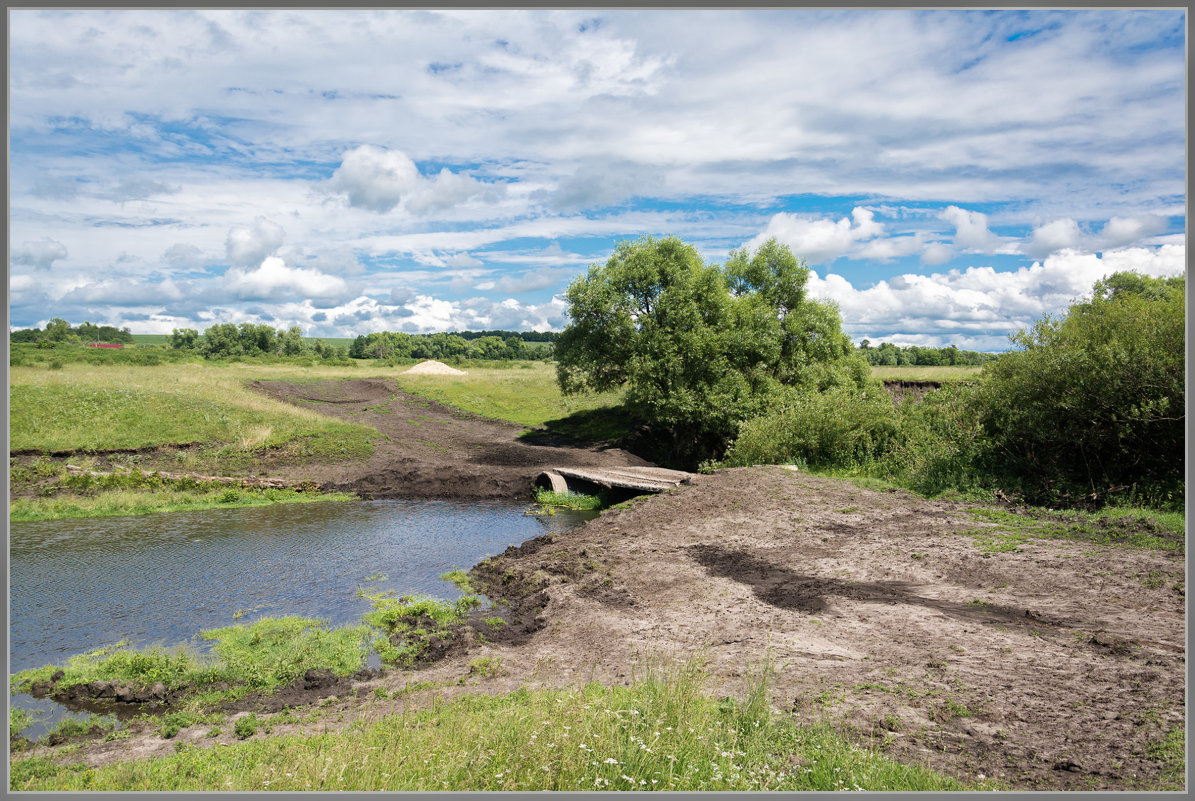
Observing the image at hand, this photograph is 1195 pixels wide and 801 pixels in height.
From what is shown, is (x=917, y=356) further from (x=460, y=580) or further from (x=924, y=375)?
(x=460, y=580)

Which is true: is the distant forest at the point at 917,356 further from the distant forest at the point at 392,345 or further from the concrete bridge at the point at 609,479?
the concrete bridge at the point at 609,479

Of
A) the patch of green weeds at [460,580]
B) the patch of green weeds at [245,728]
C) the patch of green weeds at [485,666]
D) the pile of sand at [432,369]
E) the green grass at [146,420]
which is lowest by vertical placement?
the patch of green weeds at [460,580]

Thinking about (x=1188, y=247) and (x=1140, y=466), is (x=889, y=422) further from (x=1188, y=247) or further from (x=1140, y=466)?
(x=1188, y=247)

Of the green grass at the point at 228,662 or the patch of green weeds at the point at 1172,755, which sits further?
the green grass at the point at 228,662

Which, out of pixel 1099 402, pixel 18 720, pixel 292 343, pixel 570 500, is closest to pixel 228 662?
pixel 18 720

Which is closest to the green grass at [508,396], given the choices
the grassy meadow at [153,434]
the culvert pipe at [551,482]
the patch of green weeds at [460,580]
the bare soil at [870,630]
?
the grassy meadow at [153,434]

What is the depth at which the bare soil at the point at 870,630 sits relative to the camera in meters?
6.02

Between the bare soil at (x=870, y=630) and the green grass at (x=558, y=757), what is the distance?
0.76 meters

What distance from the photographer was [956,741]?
5.84m

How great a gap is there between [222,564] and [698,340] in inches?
850

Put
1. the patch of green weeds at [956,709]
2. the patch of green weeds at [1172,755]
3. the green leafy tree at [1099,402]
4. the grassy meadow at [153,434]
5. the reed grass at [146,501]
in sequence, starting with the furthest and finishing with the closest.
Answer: the grassy meadow at [153,434] < the reed grass at [146,501] < the green leafy tree at [1099,402] < the patch of green weeds at [956,709] < the patch of green weeds at [1172,755]

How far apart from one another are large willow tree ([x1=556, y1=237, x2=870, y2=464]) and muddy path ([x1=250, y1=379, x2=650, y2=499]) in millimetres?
3857

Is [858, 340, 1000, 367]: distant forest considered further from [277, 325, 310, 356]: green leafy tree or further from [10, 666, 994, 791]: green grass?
[277, 325, 310, 356]: green leafy tree

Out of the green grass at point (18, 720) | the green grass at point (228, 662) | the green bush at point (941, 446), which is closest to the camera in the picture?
the green grass at point (18, 720)
